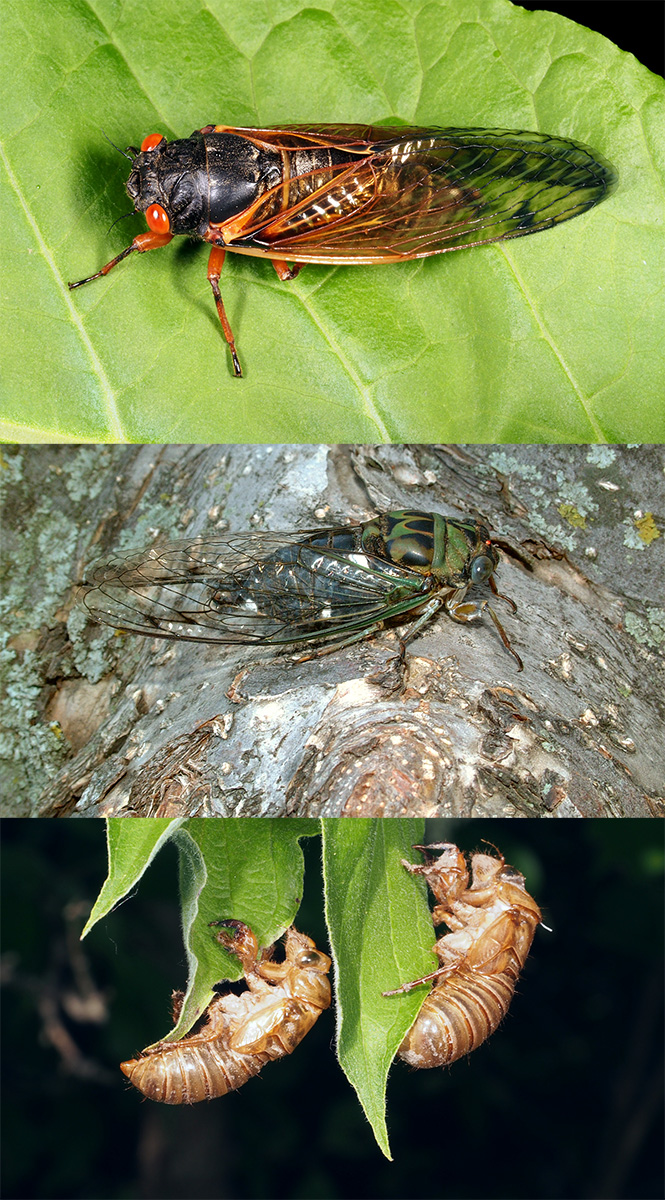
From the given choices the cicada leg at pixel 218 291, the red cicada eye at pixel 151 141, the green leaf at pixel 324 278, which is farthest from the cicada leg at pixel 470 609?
the red cicada eye at pixel 151 141

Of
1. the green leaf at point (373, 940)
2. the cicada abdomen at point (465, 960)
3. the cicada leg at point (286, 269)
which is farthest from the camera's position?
the cicada leg at point (286, 269)

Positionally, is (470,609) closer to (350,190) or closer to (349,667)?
(349,667)

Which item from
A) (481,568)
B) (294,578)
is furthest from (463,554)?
(294,578)

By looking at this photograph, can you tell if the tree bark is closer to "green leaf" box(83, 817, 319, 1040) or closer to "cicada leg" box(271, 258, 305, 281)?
"green leaf" box(83, 817, 319, 1040)

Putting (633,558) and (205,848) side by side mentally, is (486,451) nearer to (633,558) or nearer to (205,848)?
(633,558)

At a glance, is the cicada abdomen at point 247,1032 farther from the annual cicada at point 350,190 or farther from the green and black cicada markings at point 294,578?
the annual cicada at point 350,190

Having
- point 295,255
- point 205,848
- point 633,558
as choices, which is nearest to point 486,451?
point 633,558

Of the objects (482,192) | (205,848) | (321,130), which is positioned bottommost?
(205,848)
